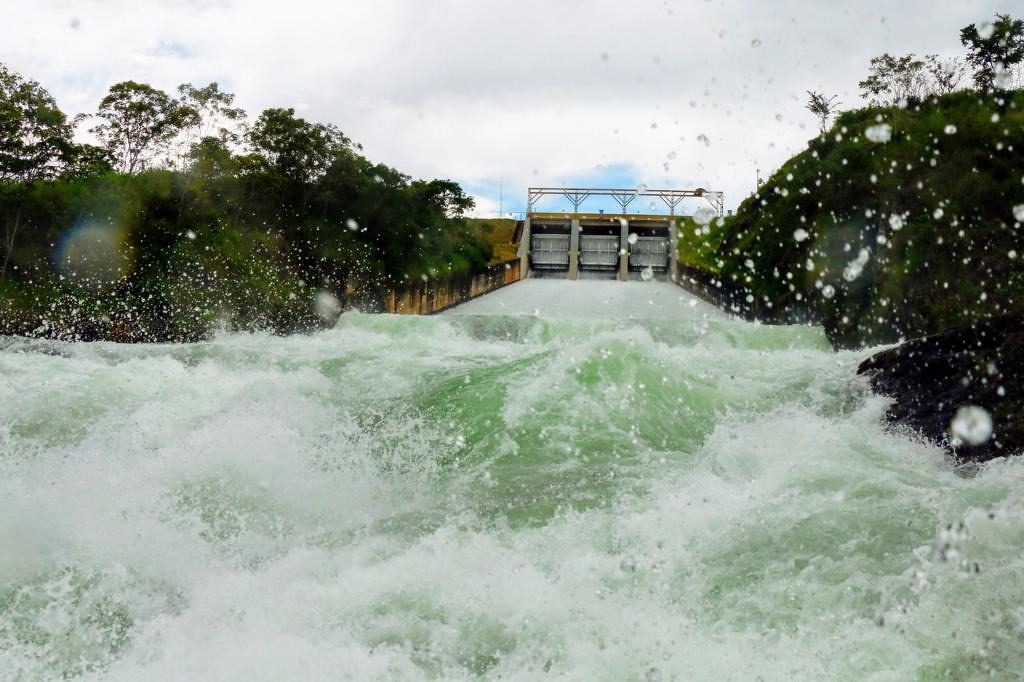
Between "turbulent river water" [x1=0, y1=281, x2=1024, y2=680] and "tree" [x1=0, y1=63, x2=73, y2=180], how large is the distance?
43.1 feet

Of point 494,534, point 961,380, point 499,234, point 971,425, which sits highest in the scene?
point 499,234

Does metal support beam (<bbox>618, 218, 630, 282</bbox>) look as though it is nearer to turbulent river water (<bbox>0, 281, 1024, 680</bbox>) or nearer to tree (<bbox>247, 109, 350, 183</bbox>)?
tree (<bbox>247, 109, 350, 183</bbox>)

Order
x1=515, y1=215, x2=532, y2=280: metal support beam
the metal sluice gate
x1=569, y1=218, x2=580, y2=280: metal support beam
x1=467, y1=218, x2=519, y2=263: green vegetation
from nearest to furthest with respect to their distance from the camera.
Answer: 1. x1=467, y1=218, x2=519, y2=263: green vegetation
2. x1=515, y1=215, x2=532, y2=280: metal support beam
3. x1=569, y1=218, x2=580, y2=280: metal support beam
4. the metal sluice gate

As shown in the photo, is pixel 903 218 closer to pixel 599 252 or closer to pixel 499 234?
pixel 599 252

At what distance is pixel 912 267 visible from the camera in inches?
626

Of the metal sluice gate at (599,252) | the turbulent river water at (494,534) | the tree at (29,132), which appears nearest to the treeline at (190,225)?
the tree at (29,132)

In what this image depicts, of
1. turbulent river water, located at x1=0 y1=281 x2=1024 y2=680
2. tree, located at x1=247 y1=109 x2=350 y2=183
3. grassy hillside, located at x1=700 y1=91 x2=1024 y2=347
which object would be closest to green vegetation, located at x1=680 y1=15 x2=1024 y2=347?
grassy hillside, located at x1=700 y1=91 x2=1024 y2=347

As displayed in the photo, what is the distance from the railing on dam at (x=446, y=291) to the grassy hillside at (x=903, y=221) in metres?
9.83

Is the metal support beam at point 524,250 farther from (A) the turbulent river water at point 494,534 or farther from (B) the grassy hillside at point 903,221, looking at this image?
(A) the turbulent river water at point 494,534

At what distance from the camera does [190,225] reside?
2073cm

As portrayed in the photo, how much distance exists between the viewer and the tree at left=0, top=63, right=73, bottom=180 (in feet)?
64.3

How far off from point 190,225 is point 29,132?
4.12m

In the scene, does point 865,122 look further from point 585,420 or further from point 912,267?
point 585,420

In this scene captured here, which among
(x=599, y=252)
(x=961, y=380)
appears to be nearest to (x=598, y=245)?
(x=599, y=252)
